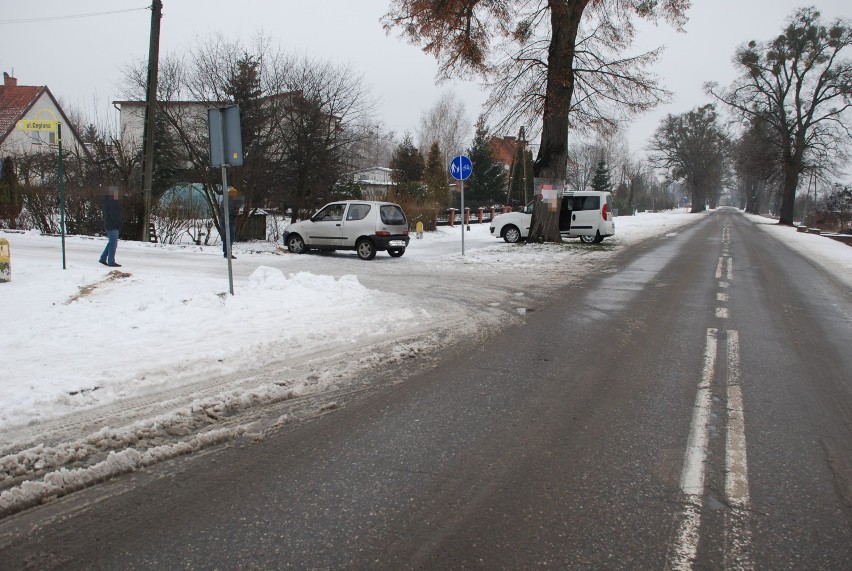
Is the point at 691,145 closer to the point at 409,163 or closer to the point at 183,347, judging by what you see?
the point at 409,163

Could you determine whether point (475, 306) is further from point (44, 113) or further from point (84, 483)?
point (44, 113)

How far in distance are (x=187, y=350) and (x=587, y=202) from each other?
726 inches

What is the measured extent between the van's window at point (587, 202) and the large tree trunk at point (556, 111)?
60.2 inches

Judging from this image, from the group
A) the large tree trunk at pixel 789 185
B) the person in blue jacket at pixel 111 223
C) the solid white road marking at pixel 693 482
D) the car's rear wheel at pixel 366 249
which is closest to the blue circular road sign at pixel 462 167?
the car's rear wheel at pixel 366 249

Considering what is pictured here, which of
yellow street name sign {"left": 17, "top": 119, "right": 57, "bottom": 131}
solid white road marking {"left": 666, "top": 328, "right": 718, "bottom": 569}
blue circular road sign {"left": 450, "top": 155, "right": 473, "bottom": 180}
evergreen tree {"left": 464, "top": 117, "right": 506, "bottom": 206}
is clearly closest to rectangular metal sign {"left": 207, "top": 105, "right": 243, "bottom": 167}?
yellow street name sign {"left": 17, "top": 119, "right": 57, "bottom": 131}

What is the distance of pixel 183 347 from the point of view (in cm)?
591

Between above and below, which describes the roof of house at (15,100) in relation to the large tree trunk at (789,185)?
above

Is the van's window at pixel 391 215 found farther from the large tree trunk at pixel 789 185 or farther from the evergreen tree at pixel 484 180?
the large tree trunk at pixel 789 185

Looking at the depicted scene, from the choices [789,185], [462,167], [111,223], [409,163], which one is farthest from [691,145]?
[111,223]

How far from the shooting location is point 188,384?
4887 mm

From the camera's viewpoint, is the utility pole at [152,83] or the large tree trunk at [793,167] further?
the large tree trunk at [793,167]

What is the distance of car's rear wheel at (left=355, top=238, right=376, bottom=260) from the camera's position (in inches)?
607

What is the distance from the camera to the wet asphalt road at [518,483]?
2576 mm

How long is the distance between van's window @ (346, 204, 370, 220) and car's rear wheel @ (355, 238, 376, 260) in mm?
629
